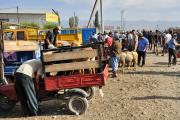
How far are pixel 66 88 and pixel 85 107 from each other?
0.64 m

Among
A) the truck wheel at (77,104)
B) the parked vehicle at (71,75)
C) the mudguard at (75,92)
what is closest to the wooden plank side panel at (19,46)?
the parked vehicle at (71,75)

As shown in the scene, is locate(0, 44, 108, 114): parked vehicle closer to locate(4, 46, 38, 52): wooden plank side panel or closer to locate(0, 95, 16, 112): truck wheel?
locate(0, 95, 16, 112): truck wheel

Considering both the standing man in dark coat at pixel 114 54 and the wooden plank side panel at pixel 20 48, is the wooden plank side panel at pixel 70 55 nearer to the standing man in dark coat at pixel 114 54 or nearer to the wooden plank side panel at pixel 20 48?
the wooden plank side panel at pixel 20 48

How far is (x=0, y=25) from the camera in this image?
36.6ft

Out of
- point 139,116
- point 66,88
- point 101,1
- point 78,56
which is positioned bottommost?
point 139,116

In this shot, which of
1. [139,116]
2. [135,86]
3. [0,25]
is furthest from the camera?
[135,86]

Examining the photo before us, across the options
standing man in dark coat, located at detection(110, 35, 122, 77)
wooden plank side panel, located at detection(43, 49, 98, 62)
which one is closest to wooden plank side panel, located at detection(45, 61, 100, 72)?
wooden plank side panel, located at detection(43, 49, 98, 62)

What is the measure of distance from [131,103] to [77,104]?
1.62 meters

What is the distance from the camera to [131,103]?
33.9 feet

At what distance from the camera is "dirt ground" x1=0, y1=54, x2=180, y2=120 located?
912cm

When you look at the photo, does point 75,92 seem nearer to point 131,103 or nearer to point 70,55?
point 70,55

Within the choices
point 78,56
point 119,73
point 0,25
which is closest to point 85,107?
point 78,56

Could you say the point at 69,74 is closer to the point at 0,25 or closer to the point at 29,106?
the point at 29,106

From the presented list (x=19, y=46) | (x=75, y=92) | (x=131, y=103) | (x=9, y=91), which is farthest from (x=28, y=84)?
(x=19, y=46)
